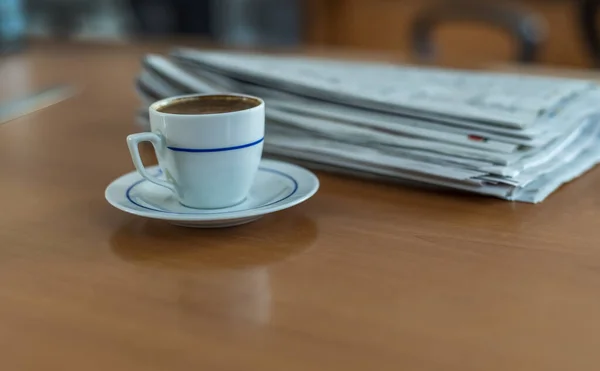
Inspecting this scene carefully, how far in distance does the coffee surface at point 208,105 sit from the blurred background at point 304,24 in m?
1.14

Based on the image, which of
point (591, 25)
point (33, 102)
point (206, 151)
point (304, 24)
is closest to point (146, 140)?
point (206, 151)

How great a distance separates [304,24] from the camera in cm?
276

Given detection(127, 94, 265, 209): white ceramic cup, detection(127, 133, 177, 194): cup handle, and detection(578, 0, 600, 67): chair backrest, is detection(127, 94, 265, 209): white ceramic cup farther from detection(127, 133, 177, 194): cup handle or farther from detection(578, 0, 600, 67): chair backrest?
detection(578, 0, 600, 67): chair backrest

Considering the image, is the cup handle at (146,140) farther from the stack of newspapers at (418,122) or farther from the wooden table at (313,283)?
the stack of newspapers at (418,122)

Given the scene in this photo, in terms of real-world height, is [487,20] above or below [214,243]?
above

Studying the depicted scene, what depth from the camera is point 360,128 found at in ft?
2.09

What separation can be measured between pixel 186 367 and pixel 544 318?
189 millimetres

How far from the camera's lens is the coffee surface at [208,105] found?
55cm

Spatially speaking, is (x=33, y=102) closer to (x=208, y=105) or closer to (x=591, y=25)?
(x=208, y=105)

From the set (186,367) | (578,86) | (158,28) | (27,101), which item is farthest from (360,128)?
(158,28)

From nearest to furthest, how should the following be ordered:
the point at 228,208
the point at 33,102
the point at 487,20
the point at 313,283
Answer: the point at 313,283 → the point at 228,208 → the point at 33,102 → the point at 487,20

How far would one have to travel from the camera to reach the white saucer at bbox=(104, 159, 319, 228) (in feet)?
1.63

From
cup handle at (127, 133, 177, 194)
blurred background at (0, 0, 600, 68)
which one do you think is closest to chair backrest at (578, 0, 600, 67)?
blurred background at (0, 0, 600, 68)

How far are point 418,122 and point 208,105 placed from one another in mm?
185
